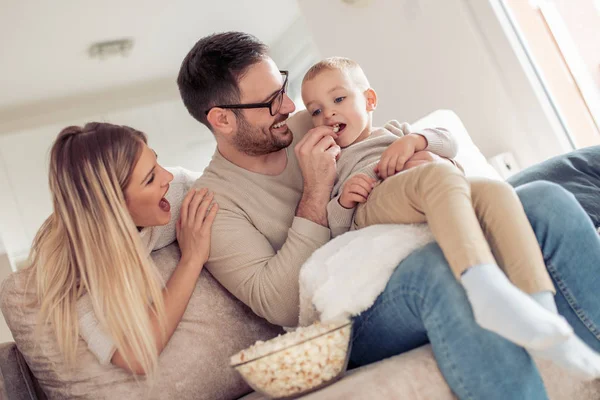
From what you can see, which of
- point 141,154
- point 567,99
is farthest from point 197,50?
point 567,99

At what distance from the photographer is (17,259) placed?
5754 mm

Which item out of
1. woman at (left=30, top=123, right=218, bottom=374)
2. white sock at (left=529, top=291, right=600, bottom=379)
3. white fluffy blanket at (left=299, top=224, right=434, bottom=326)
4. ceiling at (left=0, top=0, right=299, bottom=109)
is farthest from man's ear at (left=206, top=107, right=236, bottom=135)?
ceiling at (left=0, top=0, right=299, bottom=109)

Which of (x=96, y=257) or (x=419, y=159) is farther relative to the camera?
(x=419, y=159)

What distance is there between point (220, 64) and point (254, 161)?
11.6 inches

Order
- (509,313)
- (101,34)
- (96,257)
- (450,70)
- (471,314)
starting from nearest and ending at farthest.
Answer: (509,313) < (471,314) < (96,257) < (450,70) < (101,34)

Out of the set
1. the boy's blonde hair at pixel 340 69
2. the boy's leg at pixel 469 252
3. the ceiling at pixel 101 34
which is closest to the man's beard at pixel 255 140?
the boy's blonde hair at pixel 340 69

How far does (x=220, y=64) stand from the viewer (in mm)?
1952

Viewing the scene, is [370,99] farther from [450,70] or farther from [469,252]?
[450,70]

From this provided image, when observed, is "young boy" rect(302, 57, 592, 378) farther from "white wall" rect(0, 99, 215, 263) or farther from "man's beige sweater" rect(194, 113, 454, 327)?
"white wall" rect(0, 99, 215, 263)

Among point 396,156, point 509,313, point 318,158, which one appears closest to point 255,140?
point 318,158

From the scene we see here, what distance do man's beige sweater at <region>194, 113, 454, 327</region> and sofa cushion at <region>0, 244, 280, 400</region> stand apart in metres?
0.09

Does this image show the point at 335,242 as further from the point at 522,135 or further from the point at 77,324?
the point at 522,135

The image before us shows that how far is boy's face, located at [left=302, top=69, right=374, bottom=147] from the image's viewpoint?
196 cm

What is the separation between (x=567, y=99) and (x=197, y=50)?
5.74 feet
